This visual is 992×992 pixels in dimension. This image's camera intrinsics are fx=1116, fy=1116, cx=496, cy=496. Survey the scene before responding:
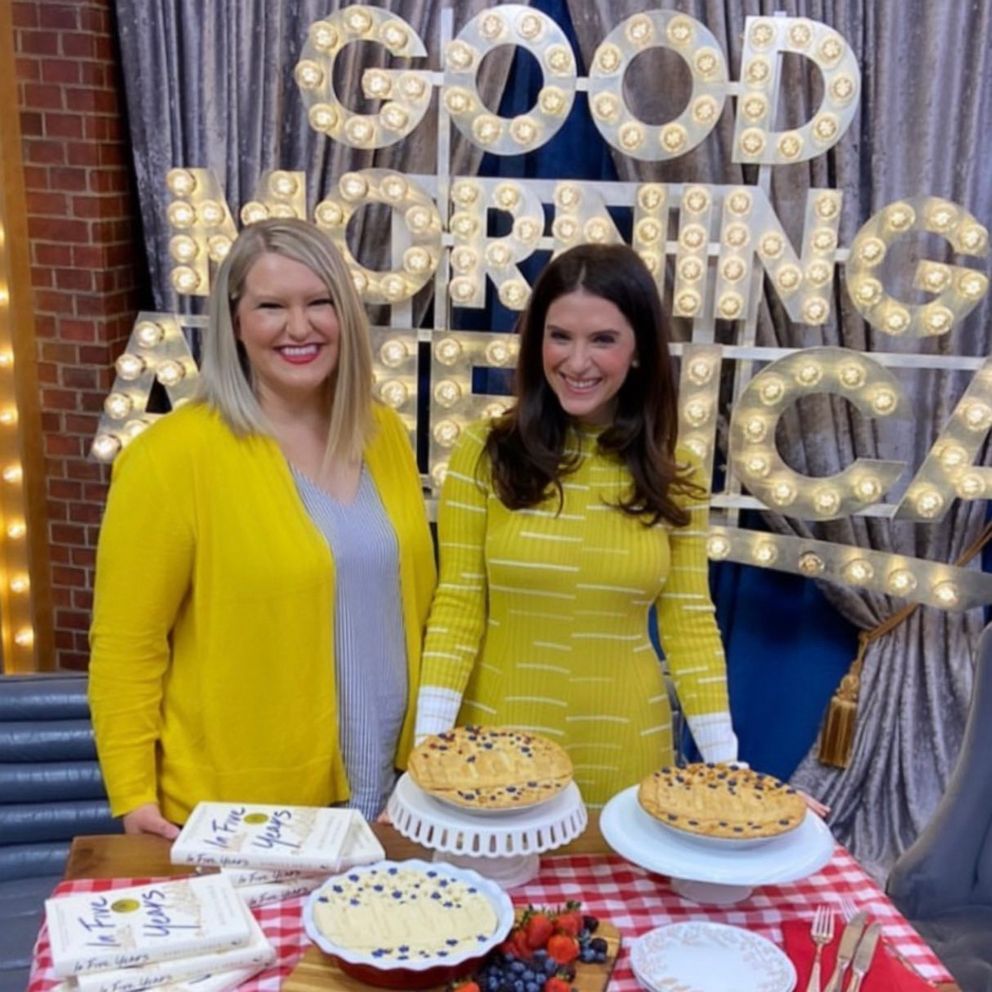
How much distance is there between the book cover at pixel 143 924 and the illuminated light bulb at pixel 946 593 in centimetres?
204

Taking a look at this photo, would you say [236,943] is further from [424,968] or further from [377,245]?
[377,245]

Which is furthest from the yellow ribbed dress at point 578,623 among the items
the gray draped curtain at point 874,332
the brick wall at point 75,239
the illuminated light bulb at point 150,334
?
the brick wall at point 75,239

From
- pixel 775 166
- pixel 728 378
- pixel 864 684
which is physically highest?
pixel 775 166

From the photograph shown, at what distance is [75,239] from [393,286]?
3.36ft

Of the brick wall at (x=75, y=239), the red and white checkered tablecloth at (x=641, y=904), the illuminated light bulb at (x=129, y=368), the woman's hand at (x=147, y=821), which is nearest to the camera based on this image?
the red and white checkered tablecloth at (x=641, y=904)

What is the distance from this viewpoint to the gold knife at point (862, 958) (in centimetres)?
116

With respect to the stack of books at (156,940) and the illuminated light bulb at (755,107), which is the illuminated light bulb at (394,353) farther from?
the stack of books at (156,940)

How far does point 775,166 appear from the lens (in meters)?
2.94

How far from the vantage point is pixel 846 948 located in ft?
3.88

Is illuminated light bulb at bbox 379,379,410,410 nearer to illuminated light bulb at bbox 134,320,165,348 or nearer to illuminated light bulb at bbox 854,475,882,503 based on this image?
illuminated light bulb at bbox 134,320,165,348

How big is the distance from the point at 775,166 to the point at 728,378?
584mm

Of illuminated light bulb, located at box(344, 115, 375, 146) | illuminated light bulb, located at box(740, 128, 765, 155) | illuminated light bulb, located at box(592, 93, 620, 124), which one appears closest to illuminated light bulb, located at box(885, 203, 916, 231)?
illuminated light bulb, located at box(740, 128, 765, 155)

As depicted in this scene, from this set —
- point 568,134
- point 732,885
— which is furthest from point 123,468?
point 568,134

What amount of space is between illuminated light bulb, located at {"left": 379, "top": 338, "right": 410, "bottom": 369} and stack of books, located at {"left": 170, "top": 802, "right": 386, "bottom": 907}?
167 cm
